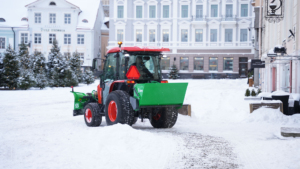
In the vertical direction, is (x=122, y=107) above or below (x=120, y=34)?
below

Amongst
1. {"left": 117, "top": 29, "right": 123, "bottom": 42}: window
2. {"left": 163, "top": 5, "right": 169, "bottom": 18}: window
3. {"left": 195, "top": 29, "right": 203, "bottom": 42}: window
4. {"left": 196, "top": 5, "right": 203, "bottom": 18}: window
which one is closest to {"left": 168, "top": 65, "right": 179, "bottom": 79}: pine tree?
{"left": 195, "top": 29, "right": 203, "bottom": 42}: window

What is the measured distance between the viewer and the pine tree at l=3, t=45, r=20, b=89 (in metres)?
30.0

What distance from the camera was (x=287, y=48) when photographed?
53.8ft

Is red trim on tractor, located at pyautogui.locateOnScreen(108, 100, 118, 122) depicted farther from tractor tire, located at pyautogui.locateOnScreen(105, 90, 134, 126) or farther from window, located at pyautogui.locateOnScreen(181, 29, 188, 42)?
window, located at pyautogui.locateOnScreen(181, 29, 188, 42)

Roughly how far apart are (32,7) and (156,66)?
1734 inches

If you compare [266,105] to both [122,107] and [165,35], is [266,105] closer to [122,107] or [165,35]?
[122,107]

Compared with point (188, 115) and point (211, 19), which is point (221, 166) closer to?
point (188, 115)

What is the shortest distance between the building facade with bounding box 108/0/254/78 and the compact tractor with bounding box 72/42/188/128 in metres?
35.7

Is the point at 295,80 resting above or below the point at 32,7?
below

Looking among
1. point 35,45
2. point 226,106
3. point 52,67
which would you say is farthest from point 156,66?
point 35,45

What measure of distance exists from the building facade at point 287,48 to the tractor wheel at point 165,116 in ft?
14.1

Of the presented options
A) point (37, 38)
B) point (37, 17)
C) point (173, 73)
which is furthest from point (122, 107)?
point (37, 17)

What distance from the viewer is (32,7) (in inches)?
2018

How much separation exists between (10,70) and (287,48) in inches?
852
